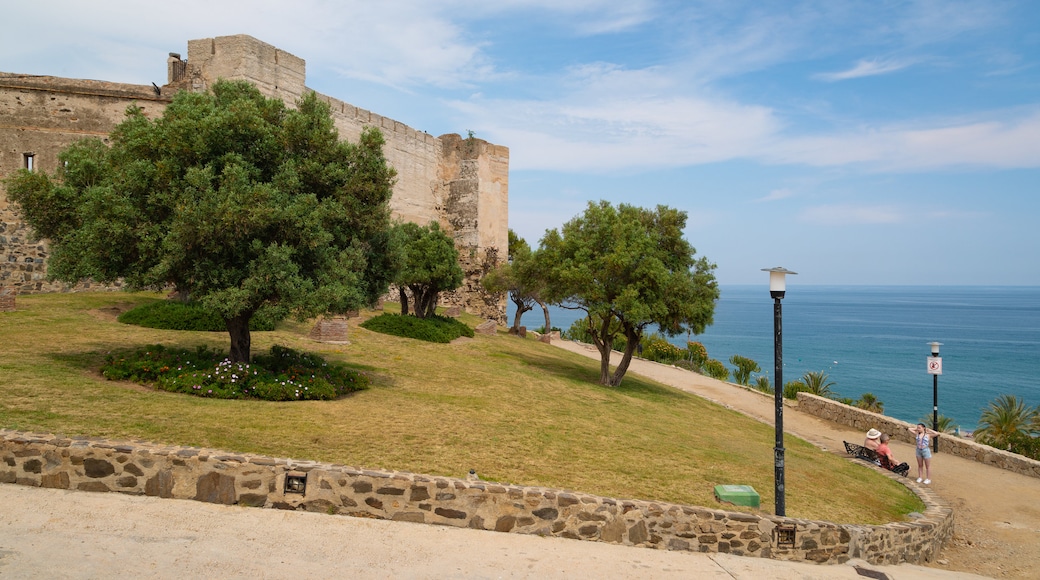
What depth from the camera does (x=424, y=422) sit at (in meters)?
12.7

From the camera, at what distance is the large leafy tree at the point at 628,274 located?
21781 millimetres

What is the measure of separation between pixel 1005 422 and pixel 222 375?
27.2 metres

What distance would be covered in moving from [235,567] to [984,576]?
39.1 ft

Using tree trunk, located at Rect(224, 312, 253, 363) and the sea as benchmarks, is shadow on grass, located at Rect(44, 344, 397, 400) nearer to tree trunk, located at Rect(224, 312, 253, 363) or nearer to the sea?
tree trunk, located at Rect(224, 312, 253, 363)

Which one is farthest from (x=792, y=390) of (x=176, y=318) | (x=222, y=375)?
(x=222, y=375)

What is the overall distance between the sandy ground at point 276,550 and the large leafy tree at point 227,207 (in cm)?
548

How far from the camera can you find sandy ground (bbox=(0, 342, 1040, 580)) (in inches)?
265

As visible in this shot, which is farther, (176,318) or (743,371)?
(743,371)

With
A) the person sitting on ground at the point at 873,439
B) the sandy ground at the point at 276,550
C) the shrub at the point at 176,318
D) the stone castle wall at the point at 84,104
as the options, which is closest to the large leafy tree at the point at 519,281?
the stone castle wall at the point at 84,104

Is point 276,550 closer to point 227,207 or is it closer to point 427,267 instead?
point 227,207

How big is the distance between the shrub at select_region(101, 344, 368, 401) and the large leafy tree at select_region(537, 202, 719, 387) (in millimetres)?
9619

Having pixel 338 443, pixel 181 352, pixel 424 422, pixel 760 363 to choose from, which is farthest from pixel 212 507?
pixel 760 363

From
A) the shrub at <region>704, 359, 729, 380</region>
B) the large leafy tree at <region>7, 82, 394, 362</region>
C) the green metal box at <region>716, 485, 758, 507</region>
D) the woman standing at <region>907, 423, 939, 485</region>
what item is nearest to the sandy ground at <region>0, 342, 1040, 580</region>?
the green metal box at <region>716, 485, 758, 507</region>

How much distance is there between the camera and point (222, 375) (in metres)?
13.4
